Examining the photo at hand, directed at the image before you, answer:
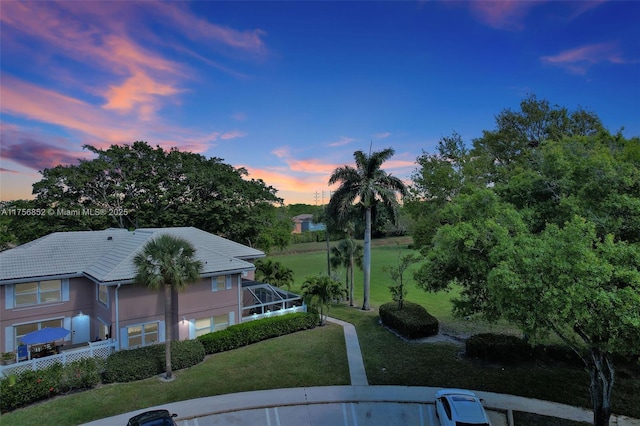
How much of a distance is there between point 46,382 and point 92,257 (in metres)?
9.14

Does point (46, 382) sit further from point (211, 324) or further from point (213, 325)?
point (213, 325)

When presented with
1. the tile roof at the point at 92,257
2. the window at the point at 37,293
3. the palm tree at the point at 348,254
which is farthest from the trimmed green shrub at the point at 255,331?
the palm tree at the point at 348,254

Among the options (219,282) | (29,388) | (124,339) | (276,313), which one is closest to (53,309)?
(124,339)

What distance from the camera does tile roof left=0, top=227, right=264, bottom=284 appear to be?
1805 cm

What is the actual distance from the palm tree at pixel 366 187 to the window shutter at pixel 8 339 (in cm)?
2048

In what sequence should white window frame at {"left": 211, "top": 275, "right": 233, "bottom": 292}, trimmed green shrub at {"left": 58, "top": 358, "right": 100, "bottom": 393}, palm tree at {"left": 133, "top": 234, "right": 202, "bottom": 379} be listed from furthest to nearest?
1. white window frame at {"left": 211, "top": 275, "right": 233, "bottom": 292}
2. palm tree at {"left": 133, "top": 234, "right": 202, "bottom": 379}
3. trimmed green shrub at {"left": 58, "top": 358, "right": 100, "bottom": 393}

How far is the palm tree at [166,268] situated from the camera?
15289mm

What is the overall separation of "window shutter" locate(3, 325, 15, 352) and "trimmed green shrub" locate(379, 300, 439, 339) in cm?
2083

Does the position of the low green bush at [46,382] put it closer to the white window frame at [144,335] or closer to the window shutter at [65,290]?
the white window frame at [144,335]

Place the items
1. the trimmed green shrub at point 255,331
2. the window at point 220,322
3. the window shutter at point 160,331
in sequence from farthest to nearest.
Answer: the window at point 220,322 < the window shutter at point 160,331 < the trimmed green shrub at point 255,331

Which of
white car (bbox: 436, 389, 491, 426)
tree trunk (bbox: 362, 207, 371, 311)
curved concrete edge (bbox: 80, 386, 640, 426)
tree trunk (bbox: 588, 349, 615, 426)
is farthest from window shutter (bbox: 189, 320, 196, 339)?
tree trunk (bbox: 588, 349, 615, 426)

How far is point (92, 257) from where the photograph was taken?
2091 centimetres

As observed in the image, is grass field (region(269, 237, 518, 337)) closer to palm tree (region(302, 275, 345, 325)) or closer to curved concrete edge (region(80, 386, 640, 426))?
curved concrete edge (region(80, 386, 640, 426))

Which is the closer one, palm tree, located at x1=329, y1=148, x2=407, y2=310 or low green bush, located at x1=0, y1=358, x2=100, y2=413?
low green bush, located at x1=0, y1=358, x2=100, y2=413
